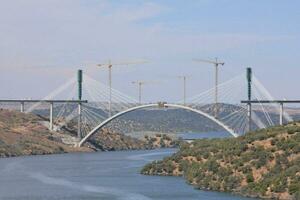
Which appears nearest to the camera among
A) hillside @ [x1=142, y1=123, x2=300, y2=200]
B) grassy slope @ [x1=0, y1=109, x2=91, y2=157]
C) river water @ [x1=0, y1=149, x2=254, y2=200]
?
hillside @ [x1=142, y1=123, x2=300, y2=200]

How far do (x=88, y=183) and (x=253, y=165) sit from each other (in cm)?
1819

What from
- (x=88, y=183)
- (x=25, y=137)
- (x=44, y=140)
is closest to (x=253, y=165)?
(x=88, y=183)

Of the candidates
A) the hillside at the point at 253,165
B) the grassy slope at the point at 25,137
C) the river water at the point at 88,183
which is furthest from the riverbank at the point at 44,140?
the hillside at the point at 253,165

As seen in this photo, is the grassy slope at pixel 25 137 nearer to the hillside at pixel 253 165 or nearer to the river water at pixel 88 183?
the river water at pixel 88 183

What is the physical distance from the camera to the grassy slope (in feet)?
465

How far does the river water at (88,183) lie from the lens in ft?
225

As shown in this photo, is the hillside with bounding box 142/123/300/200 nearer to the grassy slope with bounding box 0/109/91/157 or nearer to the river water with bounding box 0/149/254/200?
the river water with bounding box 0/149/254/200

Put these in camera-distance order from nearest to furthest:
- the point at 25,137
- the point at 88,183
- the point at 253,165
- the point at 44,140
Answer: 1. the point at 253,165
2. the point at 88,183
3. the point at 25,137
4. the point at 44,140

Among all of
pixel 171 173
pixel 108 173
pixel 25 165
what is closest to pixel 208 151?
pixel 171 173

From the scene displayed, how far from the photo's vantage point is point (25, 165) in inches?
4358

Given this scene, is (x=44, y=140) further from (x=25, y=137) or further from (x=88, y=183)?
(x=88, y=183)

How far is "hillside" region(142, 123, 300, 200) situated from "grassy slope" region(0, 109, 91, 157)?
5808 centimetres

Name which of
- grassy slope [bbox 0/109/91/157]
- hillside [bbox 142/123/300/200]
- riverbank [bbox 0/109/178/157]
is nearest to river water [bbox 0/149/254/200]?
hillside [bbox 142/123/300/200]

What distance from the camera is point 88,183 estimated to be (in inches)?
3238
